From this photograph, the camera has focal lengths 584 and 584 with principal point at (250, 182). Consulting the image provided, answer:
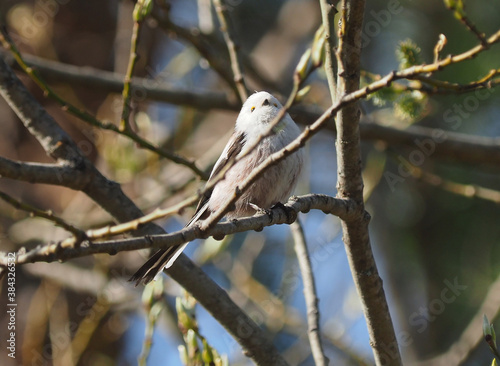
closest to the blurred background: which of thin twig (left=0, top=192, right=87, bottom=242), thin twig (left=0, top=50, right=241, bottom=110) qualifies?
thin twig (left=0, top=50, right=241, bottom=110)

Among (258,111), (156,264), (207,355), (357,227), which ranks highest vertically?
(258,111)

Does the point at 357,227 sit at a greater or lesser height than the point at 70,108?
lesser

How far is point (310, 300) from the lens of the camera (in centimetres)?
324

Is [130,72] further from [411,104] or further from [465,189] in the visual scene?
[465,189]

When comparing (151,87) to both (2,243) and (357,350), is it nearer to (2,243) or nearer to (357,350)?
(2,243)

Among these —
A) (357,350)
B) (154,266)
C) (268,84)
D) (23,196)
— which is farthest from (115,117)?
(154,266)

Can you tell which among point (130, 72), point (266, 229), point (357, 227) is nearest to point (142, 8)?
point (130, 72)

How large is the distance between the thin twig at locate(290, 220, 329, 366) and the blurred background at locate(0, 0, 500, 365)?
1098mm

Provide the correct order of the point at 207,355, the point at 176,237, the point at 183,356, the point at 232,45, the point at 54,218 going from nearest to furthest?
the point at 54,218 → the point at 176,237 → the point at 207,355 → the point at 183,356 → the point at 232,45

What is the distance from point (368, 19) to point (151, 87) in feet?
10.8

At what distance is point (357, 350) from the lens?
4715mm

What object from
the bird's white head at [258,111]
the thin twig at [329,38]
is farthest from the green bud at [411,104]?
the bird's white head at [258,111]

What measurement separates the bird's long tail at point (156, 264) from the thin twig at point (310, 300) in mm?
904

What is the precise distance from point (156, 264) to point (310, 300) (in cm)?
103
